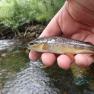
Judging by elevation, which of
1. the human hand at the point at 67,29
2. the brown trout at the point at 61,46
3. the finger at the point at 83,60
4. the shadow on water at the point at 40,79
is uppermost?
the human hand at the point at 67,29

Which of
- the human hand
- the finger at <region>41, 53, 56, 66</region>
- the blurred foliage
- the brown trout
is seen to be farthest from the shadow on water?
the blurred foliage

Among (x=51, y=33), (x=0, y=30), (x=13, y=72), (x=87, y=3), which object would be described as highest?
(x=0, y=30)

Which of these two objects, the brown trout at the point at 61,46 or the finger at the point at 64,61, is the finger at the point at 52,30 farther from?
the finger at the point at 64,61

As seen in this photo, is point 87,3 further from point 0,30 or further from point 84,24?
point 0,30

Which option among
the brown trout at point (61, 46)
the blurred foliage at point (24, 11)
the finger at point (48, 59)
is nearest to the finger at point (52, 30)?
the brown trout at point (61, 46)

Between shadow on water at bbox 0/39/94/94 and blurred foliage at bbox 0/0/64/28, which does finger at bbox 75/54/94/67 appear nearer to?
shadow on water at bbox 0/39/94/94

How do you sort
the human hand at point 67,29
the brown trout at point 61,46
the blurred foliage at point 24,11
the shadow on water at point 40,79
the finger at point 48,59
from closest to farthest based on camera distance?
the finger at point 48,59 < the brown trout at point 61,46 < the human hand at point 67,29 < the shadow on water at point 40,79 < the blurred foliage at point 24,11

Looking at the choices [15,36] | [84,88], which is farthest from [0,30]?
[84,88]
